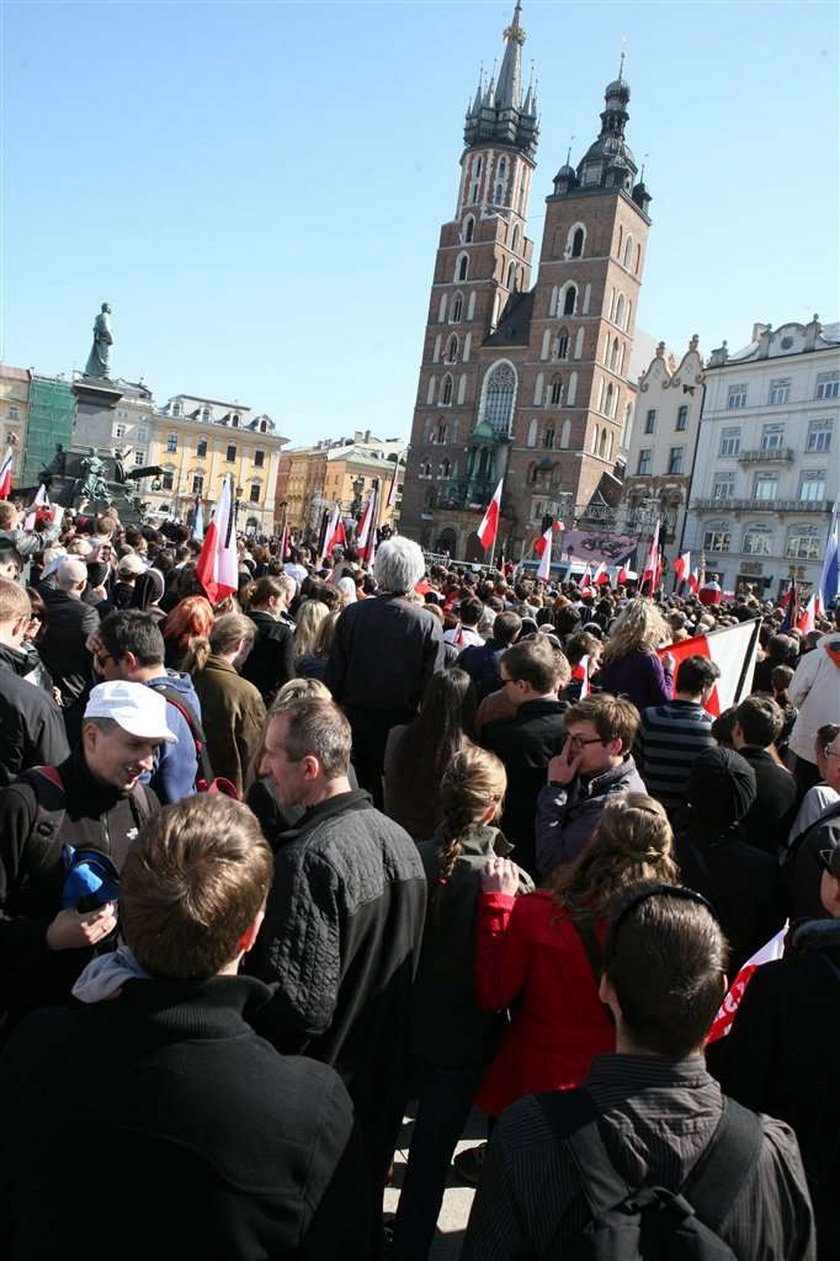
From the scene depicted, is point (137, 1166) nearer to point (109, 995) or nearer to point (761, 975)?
point (109, 995)

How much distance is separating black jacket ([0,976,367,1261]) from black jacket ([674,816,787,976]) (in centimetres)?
225

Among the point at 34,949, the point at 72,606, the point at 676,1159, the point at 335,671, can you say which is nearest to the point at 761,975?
the point at 676,1159

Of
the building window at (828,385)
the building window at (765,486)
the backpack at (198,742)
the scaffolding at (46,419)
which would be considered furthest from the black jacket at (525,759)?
the scaffolding at (46,419)

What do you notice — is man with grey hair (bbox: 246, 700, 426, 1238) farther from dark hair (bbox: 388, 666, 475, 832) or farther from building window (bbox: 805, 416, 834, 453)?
building window (bbox: 805, 416, 834, 453)

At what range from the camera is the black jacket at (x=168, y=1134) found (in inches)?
63.7

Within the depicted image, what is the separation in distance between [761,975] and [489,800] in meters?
1.02

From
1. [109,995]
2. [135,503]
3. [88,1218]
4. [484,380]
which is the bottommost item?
[88,1218]

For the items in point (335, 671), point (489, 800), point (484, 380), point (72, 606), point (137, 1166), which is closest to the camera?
point (137, 1166)

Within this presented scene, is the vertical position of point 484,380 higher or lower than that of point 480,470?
higher

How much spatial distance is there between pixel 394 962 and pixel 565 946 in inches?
20.1

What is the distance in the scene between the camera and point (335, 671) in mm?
5836

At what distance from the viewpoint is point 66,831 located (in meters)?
2.74

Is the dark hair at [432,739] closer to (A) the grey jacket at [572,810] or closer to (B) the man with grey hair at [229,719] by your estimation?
(A) the grey jacket at [572,810]

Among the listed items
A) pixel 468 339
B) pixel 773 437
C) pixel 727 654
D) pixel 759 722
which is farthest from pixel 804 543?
pixel 759 722
